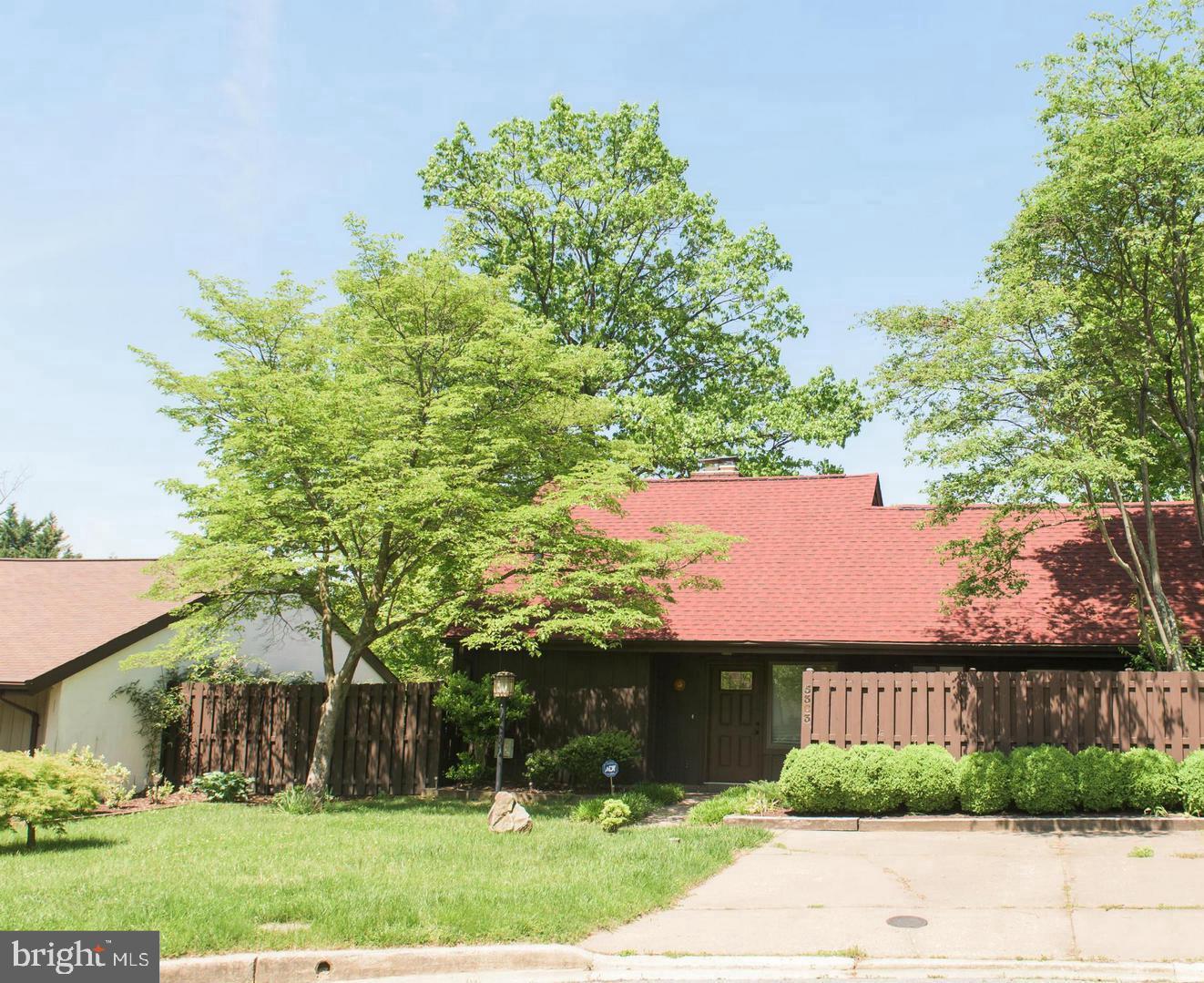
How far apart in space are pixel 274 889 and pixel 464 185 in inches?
1131

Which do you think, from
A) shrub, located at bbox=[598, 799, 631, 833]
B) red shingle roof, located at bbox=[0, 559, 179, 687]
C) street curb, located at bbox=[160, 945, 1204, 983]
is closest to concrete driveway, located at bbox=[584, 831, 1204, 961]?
street curb, located at bbox=[160, 945, 1204, 983]

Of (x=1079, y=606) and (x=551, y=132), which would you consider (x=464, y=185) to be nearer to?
(x=551, y=132)

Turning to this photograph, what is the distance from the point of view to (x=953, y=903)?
393 inches

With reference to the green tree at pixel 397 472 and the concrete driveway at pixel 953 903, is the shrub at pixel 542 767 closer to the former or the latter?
the green tree at pixel 397 472

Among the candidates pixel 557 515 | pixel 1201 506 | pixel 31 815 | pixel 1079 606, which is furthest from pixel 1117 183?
pixel 31 815

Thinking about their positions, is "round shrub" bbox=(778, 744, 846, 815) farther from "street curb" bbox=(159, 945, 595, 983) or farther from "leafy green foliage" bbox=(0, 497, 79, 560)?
"leafy green foliage" bbox=(0, 497, 79, 560)

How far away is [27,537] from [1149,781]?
49.8m

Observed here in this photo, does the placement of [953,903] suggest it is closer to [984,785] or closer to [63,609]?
[984,785]

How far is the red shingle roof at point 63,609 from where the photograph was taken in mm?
18031

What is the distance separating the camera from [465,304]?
1739 cm

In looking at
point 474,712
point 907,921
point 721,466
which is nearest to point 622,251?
point 721,466

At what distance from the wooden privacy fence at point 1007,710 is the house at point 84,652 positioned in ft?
35.9

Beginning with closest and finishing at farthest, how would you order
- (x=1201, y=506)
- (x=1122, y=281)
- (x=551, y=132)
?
1. (x=1122, y=281)
2. (x=1201, y=506)
3. (x=551, y=132)

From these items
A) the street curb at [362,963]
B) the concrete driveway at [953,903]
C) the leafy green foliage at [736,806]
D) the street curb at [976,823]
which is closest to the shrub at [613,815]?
the leafy green foliage at [736,806]
